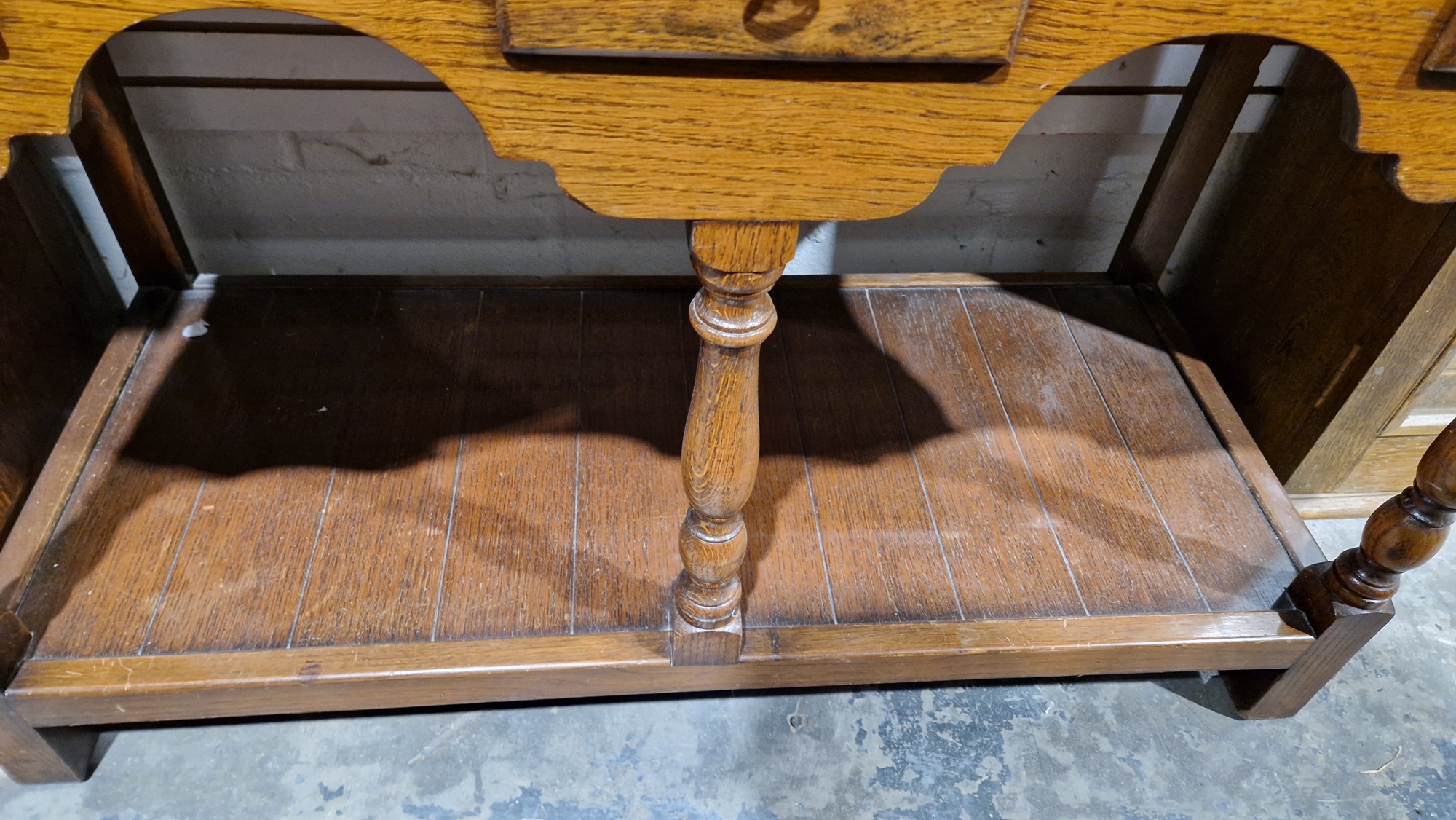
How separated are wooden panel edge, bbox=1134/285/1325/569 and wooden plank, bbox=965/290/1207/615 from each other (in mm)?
129

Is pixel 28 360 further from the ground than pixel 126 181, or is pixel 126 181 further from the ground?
pixel 126 181

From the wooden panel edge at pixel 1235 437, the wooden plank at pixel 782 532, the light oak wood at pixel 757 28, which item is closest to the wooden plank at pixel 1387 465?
the wooden panel edge at pixel 1235 437

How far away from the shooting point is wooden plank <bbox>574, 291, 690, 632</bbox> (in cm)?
99

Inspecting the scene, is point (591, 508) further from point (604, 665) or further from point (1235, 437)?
point (1235, 437)

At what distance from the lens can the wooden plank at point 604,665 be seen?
881 mm

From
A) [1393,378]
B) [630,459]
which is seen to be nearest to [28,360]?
[630,459]

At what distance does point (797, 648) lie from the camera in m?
0.95

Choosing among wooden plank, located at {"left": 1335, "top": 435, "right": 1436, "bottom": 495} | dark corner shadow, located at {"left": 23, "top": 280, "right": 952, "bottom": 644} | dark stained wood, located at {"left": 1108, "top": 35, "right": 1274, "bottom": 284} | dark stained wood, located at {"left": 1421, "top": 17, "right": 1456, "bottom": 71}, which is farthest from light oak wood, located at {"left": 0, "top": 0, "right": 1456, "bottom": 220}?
wooden plank, located at {"left": 1335, "top": 435, "right": 1436, "bottom": 495}

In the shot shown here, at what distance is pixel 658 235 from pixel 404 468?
0.53 m

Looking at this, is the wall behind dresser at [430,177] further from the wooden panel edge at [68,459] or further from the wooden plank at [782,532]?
the wooden plank at [782,532]

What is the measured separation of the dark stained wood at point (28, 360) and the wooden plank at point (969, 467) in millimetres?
970

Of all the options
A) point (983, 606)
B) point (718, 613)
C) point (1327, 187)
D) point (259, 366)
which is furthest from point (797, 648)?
point (1327, 187)

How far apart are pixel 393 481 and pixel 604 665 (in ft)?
1.13

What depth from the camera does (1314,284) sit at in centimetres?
120
